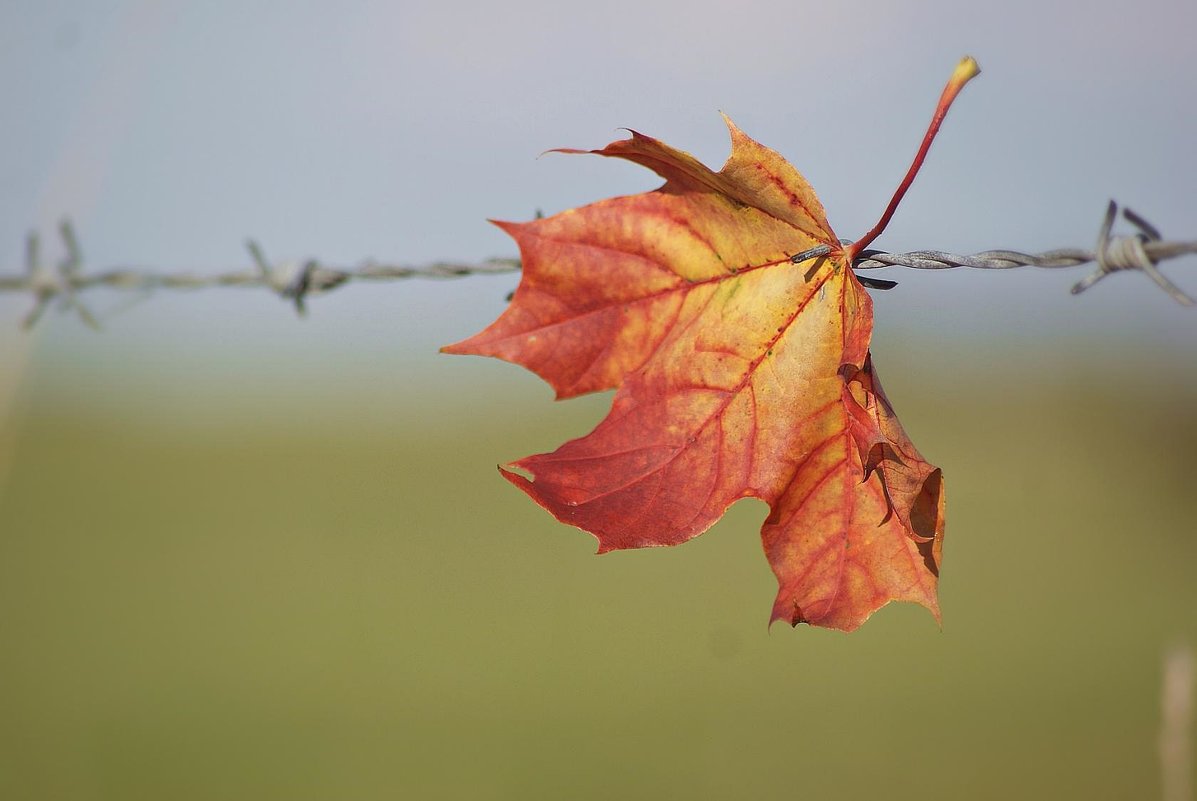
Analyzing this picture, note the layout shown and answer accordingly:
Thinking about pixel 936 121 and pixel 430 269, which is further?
pixel 430 269

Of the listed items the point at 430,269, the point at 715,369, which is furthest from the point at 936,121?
the point at 430,269

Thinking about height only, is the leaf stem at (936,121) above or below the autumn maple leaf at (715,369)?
above

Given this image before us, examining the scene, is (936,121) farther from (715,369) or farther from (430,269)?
(430,269)

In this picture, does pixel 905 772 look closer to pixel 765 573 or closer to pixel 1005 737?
pixel 1005 737

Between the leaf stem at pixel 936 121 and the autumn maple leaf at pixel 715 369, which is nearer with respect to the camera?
the leaf stem at pixel 936 121

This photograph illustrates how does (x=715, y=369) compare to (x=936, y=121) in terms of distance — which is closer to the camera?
(x=936, y=121)

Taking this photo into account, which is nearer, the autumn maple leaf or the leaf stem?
the leaf stem

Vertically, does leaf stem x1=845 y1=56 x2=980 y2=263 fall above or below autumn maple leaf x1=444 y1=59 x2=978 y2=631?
above

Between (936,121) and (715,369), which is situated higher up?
(936,121)
